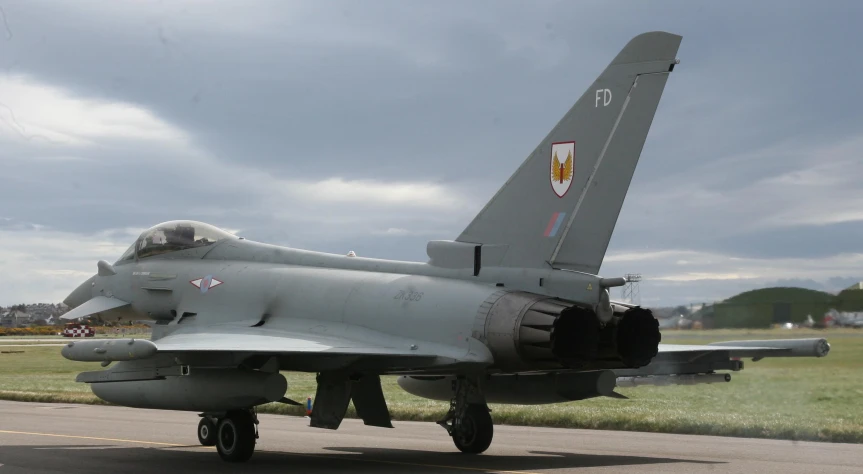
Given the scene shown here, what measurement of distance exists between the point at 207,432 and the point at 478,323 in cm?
471

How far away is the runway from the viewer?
36.9 ft

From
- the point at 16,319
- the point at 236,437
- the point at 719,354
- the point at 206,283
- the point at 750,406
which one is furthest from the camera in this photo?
the point at 16,319

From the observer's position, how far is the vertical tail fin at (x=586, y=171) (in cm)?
1135

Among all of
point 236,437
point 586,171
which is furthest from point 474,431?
point 586,171

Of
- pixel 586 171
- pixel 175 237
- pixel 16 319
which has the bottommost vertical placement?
pixel 16 319

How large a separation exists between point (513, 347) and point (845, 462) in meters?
4.35

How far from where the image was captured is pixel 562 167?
Result: 11586mm

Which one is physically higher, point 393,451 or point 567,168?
point 567,168

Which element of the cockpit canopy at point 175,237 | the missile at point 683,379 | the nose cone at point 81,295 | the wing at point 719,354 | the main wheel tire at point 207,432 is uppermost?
the cockpit canopy at point 175,237

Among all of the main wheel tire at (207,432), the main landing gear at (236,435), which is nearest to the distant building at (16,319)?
the main wheel tire at (207,432)

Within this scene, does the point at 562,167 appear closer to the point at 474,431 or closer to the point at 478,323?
the point at 478,323

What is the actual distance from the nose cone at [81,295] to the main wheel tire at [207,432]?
4.28 metres

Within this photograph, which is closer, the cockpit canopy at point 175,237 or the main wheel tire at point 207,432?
the main wheel tire at point 207,432

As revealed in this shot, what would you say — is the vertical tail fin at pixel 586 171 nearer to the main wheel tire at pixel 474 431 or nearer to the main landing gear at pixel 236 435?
the main wheel tire at pixel 474 431
